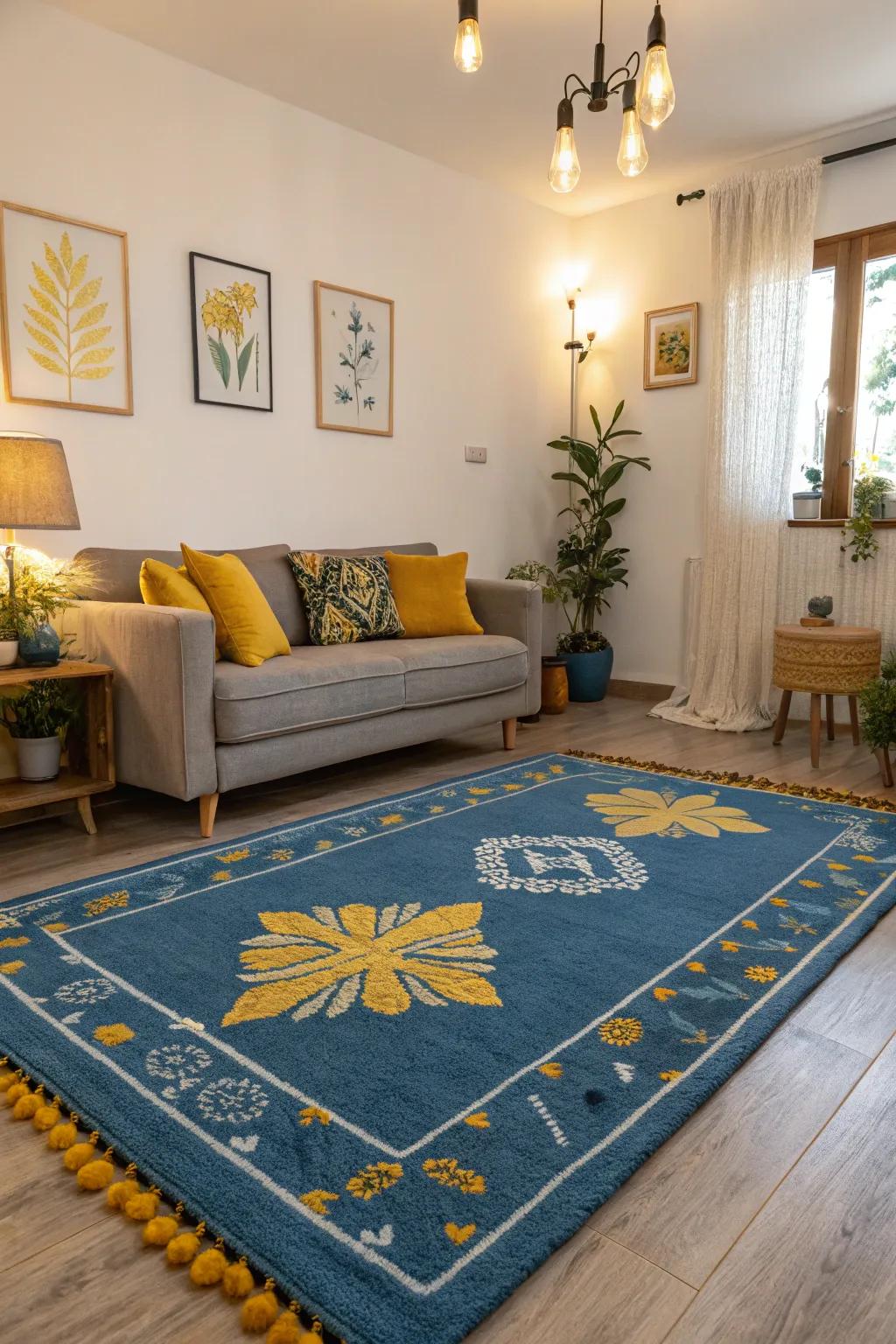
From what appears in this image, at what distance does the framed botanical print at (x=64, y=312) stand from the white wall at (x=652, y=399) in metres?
2.82

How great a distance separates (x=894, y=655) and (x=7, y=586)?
3299 millimetres

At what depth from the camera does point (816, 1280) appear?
1061mm

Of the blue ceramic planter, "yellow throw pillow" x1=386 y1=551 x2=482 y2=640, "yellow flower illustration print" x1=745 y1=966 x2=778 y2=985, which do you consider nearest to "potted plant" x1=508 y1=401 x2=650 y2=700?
the blue ceramic planter

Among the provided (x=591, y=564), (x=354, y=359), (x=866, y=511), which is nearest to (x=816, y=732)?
(x=866, y=511)

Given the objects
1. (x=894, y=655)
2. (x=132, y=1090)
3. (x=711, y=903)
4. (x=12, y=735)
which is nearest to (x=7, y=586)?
(x=12, y=735)

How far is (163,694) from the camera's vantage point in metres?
2.63

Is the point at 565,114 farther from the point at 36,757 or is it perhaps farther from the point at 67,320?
the point at 36,757

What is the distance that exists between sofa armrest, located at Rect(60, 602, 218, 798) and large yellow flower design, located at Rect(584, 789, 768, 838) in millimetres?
1234

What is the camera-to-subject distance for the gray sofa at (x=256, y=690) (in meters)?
2.62

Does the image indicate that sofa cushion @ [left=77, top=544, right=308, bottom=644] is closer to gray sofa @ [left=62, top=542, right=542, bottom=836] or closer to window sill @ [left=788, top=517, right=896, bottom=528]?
gray sofa @ [left=62, top=542, right=542, bottom=836]

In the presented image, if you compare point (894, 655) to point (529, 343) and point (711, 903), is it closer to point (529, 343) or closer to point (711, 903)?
point (711, 903)

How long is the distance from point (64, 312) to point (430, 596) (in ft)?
5.60

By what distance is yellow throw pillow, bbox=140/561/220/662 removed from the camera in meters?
2.87

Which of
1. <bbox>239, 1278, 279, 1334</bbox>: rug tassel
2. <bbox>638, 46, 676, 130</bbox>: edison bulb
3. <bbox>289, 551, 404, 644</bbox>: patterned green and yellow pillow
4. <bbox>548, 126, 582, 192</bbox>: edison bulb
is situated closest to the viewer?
<bbox>239, 1278, 279, 1334</bbox>: rug tassel
